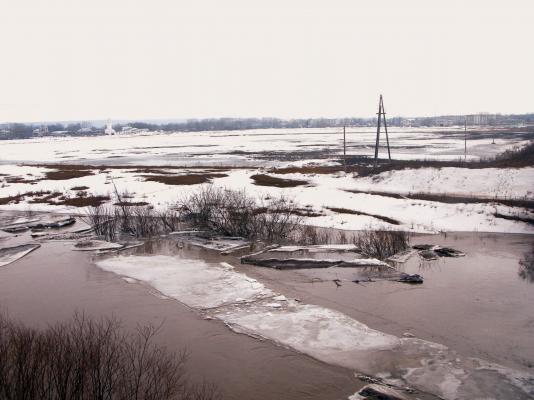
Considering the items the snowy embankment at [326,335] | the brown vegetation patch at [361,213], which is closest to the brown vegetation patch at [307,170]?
the brown vegetation patch at [361,213]

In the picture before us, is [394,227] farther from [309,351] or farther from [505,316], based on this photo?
[309,351]

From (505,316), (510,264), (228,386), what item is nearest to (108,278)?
(228,386)

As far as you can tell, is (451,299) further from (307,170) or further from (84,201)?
(307,170)

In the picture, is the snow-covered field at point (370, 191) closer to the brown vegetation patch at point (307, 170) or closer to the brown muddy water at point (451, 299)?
the brown vegetation patch at point (307, 170)

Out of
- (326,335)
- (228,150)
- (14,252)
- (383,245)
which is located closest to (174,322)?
(326,335)

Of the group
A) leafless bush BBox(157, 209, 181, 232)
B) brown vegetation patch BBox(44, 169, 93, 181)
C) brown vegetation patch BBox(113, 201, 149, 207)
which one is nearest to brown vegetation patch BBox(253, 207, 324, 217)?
leafless bush BBox(157, 209, 181, 232)
